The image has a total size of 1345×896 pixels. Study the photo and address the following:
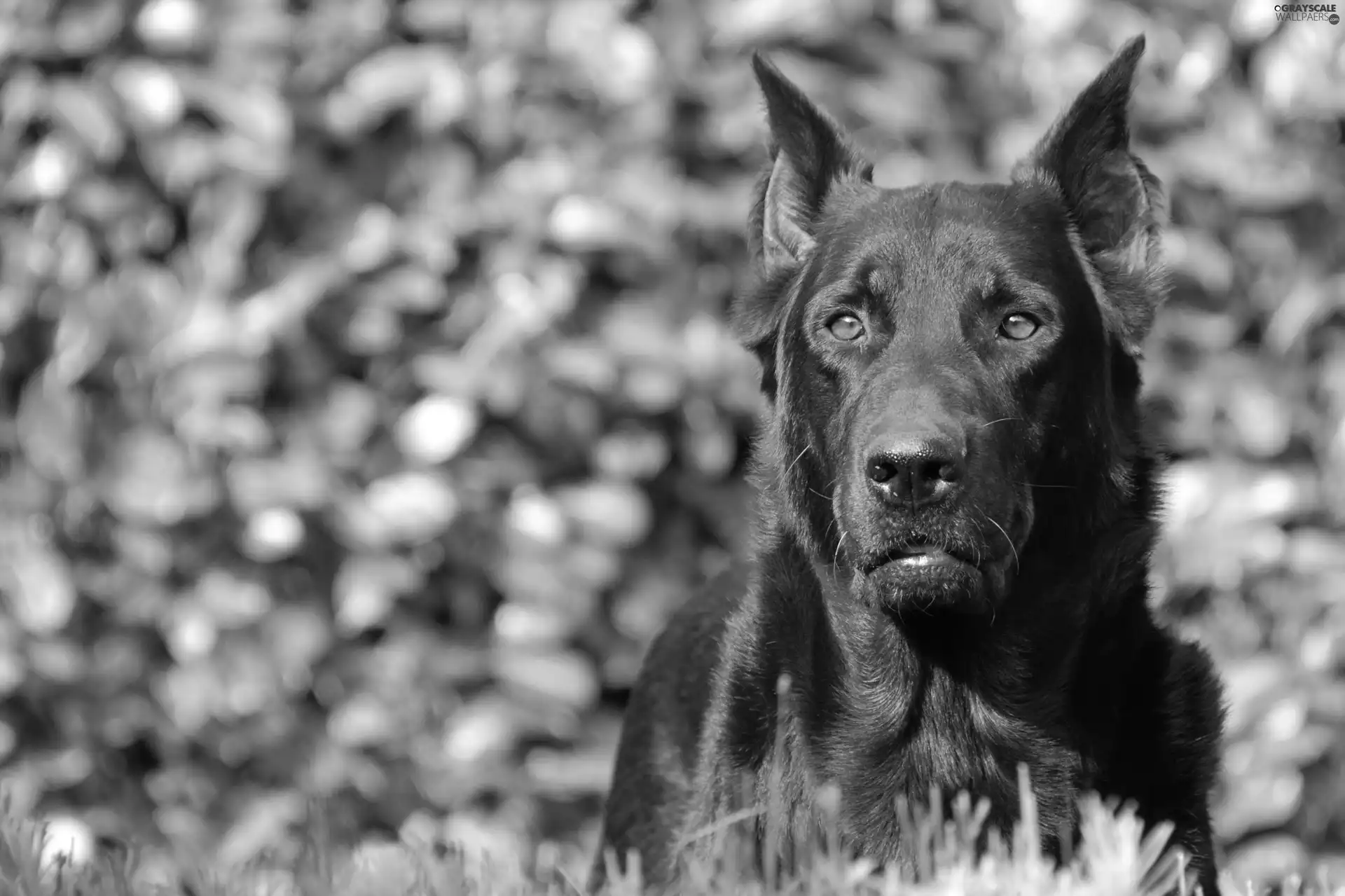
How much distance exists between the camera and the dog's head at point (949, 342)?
3264 mm

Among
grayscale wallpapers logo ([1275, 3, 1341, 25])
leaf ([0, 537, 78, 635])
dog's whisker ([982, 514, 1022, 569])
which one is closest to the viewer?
dog's whisker ([982, 514, 1022, 569])

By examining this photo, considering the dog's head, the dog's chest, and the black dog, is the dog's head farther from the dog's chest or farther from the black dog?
the dog's chest

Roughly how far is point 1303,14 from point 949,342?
118 inches

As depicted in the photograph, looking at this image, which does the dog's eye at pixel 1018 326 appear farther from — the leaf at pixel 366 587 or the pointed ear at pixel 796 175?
the leaf at pixel 366 587

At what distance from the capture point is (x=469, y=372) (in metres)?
5.40

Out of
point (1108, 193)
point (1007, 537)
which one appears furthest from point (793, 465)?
point (1108, 193)

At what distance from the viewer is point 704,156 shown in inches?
230

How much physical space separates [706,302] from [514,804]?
1.80m

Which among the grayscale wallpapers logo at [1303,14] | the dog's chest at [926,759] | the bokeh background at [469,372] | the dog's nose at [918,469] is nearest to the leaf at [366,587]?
the bokeh background at [469,372]

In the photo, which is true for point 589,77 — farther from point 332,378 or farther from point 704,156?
point 332,378

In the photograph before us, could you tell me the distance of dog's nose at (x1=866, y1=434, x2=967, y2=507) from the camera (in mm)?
3148

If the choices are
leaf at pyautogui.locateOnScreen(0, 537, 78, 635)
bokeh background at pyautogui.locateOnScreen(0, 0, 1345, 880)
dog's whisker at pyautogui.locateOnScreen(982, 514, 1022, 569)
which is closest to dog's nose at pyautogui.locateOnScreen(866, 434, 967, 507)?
dog's whisker at pyautogui.locateOnScreen(982, 514, 1022, 569)

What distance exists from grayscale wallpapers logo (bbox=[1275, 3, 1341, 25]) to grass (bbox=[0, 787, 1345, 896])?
333cm

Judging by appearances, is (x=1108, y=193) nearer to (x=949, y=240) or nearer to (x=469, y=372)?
(x=949, y=240)
